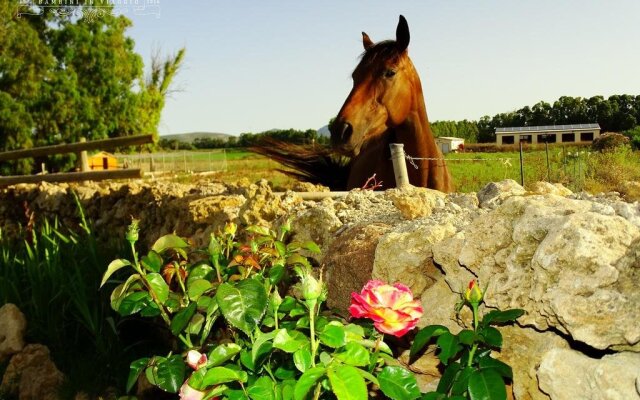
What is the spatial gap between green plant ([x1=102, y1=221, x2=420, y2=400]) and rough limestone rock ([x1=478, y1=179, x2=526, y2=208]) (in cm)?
75

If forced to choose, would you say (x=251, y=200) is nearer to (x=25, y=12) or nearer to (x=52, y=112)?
(x=52, y=112)

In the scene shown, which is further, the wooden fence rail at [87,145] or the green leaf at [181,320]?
the wooden fence rail at [87,145]

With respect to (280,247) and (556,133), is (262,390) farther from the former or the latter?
(556,133)

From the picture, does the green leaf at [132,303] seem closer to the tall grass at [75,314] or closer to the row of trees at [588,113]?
the tall grass at [75,314]

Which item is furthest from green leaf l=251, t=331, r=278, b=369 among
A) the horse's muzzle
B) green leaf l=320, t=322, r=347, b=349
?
the horse's muzzle

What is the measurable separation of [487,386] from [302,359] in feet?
1.48

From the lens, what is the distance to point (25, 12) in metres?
23.8

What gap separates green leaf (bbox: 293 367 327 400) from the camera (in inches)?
53.0

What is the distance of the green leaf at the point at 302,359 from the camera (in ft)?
4.62

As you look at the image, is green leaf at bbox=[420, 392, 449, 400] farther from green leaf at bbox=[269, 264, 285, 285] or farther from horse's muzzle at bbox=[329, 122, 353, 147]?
horse's muzzle at bbox=[329, 122, 353, 147]

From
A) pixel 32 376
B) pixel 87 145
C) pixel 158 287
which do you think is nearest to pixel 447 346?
pixel 158 287

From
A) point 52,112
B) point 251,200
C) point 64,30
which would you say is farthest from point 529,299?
point 64,30

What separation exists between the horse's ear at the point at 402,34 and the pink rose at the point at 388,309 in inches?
172

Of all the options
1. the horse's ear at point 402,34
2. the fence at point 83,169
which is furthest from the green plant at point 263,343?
the fence at point 83,169
